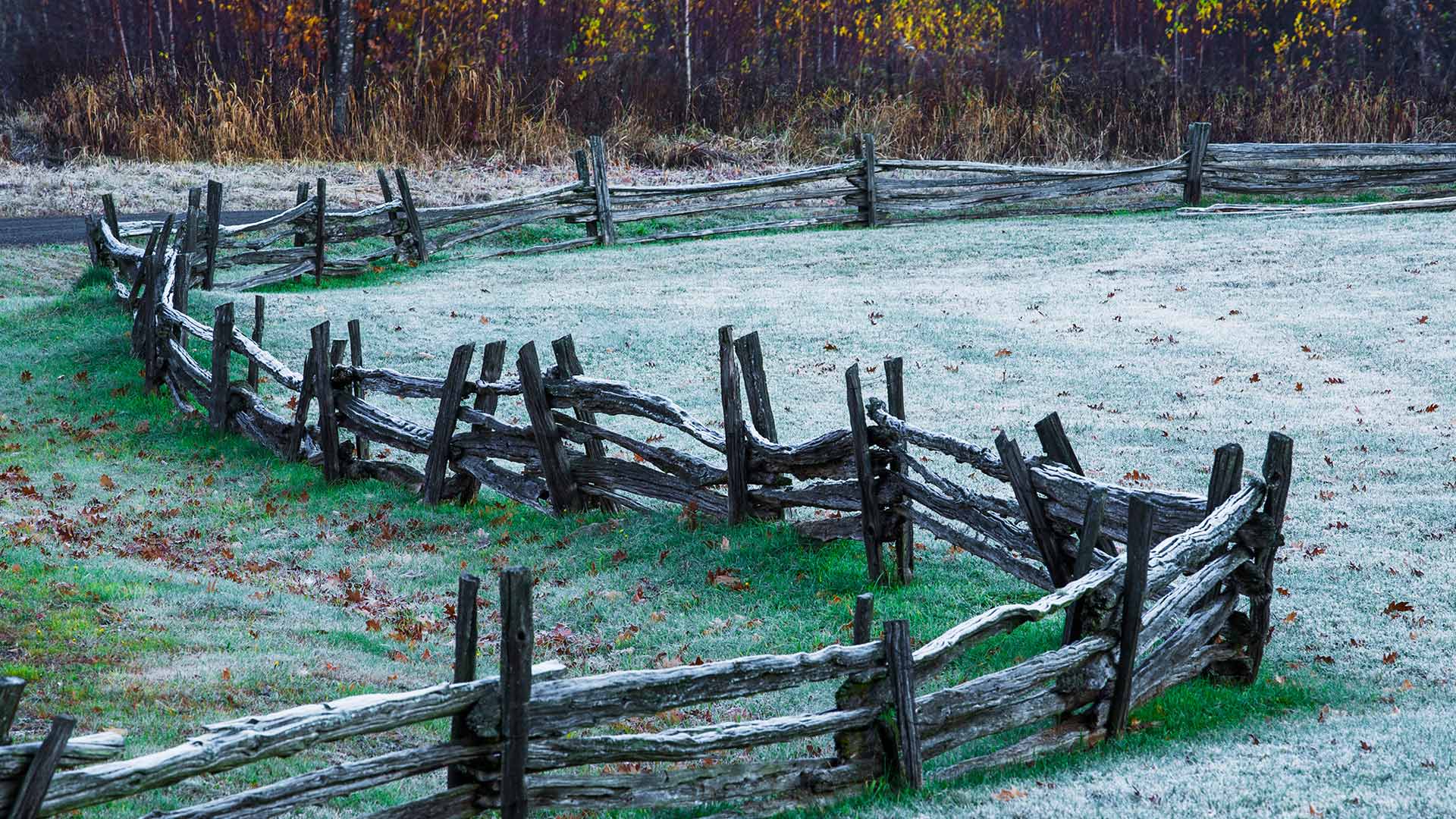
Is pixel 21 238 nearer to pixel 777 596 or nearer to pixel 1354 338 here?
pixel 777 596

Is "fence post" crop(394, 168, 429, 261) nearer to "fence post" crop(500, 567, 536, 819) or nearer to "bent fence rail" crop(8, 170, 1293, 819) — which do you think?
"bent fence rail" crop(8, 170, 1293, 819)

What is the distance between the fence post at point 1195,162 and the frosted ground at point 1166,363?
1660 millimetres

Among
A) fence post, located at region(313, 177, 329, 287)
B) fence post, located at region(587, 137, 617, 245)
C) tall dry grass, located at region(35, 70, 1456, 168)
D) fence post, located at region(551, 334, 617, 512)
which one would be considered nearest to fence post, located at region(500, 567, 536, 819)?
fence post, located at region(551, 334, 617, 512)

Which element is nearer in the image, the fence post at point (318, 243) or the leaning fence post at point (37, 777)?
the leaning fence post at point (37, 777)

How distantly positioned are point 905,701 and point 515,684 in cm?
140

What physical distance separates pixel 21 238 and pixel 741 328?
11420mm

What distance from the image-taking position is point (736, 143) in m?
26.3

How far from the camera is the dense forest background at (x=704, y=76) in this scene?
81.9ft

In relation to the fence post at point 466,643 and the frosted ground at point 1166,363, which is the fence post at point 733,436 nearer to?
the frosted ground at point 1166,363

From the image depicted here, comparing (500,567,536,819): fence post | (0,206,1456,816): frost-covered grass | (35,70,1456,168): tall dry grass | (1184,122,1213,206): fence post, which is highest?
(35,70,1456,168): tall dry grass

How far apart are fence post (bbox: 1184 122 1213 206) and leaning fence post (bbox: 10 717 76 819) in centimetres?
2068

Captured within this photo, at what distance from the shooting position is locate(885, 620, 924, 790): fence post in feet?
14.9

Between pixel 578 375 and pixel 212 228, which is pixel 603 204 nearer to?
pixel 212 228

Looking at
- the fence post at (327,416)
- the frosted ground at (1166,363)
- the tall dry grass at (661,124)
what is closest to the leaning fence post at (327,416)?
the fence post at (327,416)
